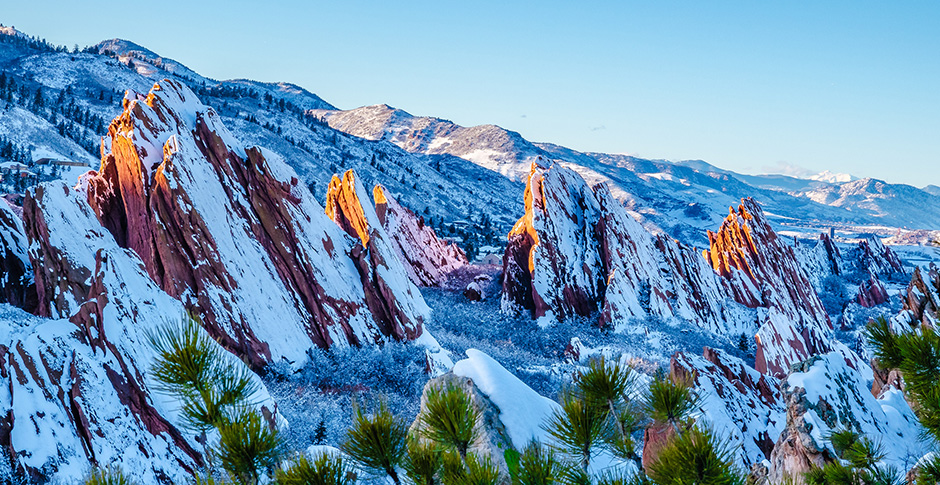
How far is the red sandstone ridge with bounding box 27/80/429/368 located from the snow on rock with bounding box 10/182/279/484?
13.6 feet

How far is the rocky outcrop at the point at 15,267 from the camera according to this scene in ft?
39.4

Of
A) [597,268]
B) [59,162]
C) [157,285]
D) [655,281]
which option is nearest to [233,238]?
[157,285]

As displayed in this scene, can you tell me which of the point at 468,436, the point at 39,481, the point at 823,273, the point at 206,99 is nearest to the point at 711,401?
the point at 468,436

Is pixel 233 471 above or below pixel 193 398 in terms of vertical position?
below

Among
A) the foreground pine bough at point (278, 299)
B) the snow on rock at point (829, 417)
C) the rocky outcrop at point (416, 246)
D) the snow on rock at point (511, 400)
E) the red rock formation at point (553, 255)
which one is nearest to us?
the snow on rock at point (511, 400)

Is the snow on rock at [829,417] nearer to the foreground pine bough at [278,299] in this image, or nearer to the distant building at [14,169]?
the foreground pine bough at [278,299]

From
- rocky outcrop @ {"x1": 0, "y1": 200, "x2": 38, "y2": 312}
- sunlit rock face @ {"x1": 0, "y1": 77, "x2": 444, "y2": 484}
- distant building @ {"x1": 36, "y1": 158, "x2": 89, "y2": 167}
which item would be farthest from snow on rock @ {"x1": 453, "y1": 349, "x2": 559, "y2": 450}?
distant building @ {"x1": 36, "y1": 158, "x2": 89, "y2": 167}

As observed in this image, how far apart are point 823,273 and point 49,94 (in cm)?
22233

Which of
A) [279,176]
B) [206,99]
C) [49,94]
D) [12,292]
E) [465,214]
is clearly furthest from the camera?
[206,99]

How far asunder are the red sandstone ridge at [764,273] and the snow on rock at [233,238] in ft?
79.0

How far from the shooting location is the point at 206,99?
197 metres

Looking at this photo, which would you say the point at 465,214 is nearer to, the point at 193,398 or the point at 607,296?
the point at 607,296

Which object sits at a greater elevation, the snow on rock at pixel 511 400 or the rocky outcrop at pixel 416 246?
the snow on rock at pixel 511 400

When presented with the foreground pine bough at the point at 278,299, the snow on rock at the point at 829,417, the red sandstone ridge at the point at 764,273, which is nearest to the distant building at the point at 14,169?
the foreground pine bough at the point at 278,299
